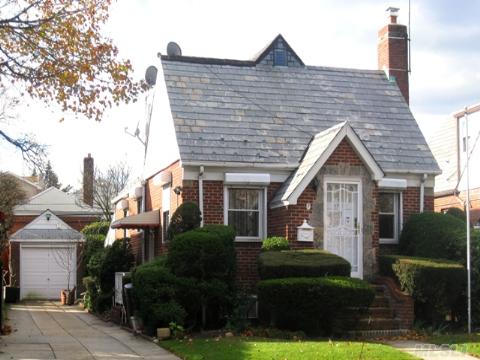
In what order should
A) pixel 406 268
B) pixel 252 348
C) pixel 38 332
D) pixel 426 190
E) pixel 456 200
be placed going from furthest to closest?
pixel 456 200
pixel 426 190
pixel 38 332
pixel 406 268
pixel 252 348

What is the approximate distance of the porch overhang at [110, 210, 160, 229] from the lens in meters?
20.5

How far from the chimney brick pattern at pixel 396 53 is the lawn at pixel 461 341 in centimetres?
957

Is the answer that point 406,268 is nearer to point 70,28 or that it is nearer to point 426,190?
point 426,190

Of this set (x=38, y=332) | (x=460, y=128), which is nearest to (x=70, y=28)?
(x=38, y=332)

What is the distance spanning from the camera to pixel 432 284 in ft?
51.7

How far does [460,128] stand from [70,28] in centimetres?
1816

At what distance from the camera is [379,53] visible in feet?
76.2

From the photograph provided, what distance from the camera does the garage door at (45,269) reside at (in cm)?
3319

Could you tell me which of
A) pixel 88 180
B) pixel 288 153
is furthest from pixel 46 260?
pixel 288 153

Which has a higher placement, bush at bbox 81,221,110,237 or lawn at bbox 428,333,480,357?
bush at bbox 81,221,110,237

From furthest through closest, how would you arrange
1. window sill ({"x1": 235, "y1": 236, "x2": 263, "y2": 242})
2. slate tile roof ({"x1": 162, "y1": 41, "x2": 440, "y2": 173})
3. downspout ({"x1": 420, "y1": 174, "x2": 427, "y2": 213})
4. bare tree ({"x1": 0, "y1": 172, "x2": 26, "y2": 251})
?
bare tree ({"x1": 0, "y1": 172, "x2": 26, "y2": 251}), downspout ({"x1": 420, "y1": 174, "x2": 427, "y2": 213}), slate tile roof ({"x1": 162, "y1": 41, "x2": 440, "y2": 173}), window sill ({"x1": 235, "y1": 236, "x2": 263, "y2": 242})

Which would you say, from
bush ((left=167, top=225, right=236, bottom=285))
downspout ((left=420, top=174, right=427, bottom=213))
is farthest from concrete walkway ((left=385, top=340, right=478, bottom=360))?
downspout ((left=420, top=174, right=427, bottom=213))

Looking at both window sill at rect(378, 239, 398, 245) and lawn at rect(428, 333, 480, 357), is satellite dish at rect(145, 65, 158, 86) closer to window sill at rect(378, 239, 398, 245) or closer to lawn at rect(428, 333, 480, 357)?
window sill at rect(378, 239, 398, 245)

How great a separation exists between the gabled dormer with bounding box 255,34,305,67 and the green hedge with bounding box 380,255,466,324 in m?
7.71
